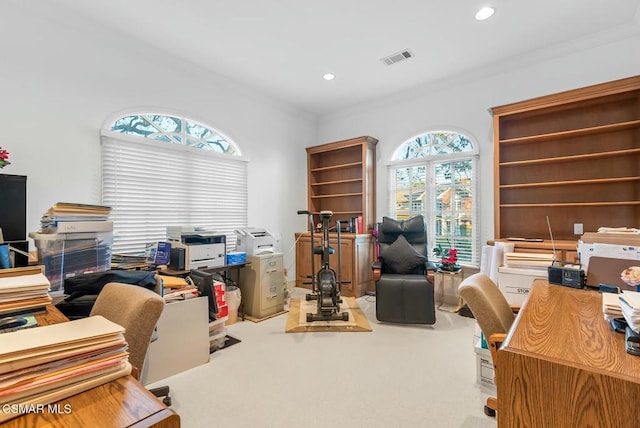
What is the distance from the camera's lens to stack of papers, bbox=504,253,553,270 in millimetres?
2359

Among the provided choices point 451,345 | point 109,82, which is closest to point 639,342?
point 451,345

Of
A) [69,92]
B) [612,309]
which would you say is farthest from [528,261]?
Answer: [69,92]

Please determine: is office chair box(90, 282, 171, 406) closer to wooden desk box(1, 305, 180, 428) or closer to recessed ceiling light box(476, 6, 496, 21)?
wooden desk box(1, 305, 180, 428)

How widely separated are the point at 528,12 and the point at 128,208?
441cm

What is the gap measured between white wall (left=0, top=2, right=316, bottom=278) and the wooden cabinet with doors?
2.30m

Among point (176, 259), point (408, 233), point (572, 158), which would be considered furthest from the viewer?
point (408, 233)

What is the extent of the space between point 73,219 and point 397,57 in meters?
3.62

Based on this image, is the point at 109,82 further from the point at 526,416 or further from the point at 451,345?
the point at 451,345

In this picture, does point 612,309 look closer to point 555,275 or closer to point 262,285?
point 555,275

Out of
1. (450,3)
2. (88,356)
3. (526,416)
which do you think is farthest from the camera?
(450,3)

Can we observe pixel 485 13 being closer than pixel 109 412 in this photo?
No

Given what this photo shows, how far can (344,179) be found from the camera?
5145mm

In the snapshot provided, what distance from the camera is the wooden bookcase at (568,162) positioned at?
3.03 meters

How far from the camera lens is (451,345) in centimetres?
275
